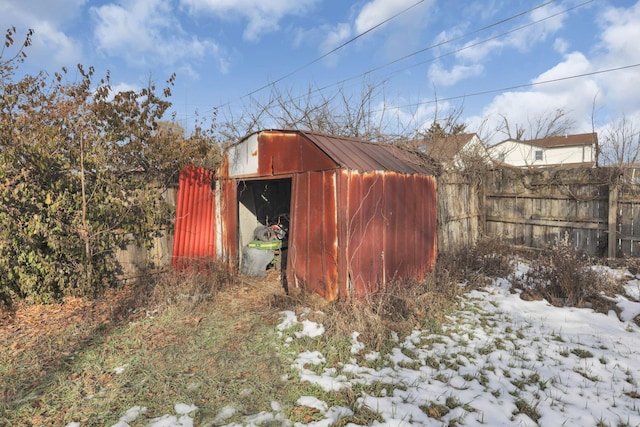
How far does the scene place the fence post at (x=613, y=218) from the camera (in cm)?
746

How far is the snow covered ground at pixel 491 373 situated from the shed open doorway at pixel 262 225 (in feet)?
8.24

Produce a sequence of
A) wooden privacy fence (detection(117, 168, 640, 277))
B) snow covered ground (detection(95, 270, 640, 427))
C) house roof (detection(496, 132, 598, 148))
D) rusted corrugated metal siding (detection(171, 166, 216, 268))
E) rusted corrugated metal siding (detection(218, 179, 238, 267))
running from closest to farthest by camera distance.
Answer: snow covered ground (detection(95, 270, 640, 427))
rusted corrugated metal siding (detection(171, 166, 216, 268))
rusted corrugated metal siding (detection(218, 179, 238, 267))
wooden privacy fence (detection(117, 168, 640, 277))
house roof (detection(496, 132, 598, 148))

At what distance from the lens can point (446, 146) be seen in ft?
30.6

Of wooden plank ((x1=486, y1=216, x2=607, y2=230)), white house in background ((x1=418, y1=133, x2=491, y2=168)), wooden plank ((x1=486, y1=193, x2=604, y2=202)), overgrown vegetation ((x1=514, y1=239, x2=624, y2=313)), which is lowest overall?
overgrown vegetation ((x1=514, y1=239, x2=624, y2=313))

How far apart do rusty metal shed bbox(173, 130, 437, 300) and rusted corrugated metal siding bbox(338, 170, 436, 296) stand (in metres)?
0.02

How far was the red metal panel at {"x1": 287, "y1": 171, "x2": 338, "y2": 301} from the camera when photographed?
501 cm

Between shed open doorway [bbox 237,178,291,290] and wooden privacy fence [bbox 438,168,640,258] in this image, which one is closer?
shed open doorway [bbox 237,178,291,290]

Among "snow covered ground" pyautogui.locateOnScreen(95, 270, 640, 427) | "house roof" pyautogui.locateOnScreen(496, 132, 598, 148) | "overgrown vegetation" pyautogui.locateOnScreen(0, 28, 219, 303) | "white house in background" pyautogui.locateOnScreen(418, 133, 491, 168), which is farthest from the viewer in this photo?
"house roof" pyautogui.locateOnScreen(496, 132, 598, 148)

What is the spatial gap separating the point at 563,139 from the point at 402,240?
122 feet

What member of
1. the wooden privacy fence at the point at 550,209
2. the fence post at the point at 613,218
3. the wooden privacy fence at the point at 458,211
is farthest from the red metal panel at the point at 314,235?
the fence post at the point at 613,218

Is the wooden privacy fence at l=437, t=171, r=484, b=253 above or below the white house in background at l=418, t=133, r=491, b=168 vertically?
below

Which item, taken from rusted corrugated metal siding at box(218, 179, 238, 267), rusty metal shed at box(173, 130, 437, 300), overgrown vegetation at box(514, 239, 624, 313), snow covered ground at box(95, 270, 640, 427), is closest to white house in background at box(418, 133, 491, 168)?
rusty metal shed at box(173, 130, 437, 300)

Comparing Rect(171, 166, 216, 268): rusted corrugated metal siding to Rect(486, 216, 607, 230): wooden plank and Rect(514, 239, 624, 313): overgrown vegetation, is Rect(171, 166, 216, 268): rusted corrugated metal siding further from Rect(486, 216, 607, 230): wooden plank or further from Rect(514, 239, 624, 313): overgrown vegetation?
Rect(486, 216, 607, 230): wooden plank

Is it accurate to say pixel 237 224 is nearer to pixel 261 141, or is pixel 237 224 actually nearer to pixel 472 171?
pixel 261 141
